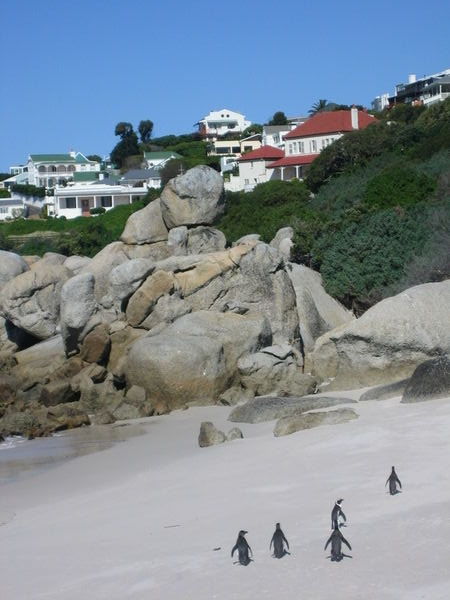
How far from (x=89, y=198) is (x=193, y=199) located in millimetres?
44152

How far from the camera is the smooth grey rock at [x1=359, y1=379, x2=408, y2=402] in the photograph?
14711mm

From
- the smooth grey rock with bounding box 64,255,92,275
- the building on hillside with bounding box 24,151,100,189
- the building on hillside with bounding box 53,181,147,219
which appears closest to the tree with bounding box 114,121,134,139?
the building on hillside with bounding box 24,151,100,189

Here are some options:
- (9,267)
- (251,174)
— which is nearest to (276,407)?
(9,267)

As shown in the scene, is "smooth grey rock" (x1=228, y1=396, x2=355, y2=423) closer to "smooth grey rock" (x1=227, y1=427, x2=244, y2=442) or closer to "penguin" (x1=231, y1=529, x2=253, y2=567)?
"smooth grey rock" (x1=227, y1=427, x2=244, y2=442)

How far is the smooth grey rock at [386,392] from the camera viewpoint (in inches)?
579

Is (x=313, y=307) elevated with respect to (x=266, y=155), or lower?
lower

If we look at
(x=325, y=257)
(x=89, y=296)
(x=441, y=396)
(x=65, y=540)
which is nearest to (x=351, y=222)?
(x=325, y=257)

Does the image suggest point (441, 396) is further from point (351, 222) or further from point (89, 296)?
point (351, 222)

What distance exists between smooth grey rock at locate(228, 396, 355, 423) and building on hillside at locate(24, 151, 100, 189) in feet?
261

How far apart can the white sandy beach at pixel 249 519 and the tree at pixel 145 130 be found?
105080 millimetres

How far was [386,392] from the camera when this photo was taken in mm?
14859

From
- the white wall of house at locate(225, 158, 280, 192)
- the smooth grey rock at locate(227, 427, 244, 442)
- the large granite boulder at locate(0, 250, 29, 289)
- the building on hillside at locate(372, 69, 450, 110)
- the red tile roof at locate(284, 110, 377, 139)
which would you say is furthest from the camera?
the building on hillside at locate(372, 69, 450, 110)

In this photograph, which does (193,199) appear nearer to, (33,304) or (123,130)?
(33,304)

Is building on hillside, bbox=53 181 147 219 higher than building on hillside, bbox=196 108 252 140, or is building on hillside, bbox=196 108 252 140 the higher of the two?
building on hillside, bbox=196 108 252 140
